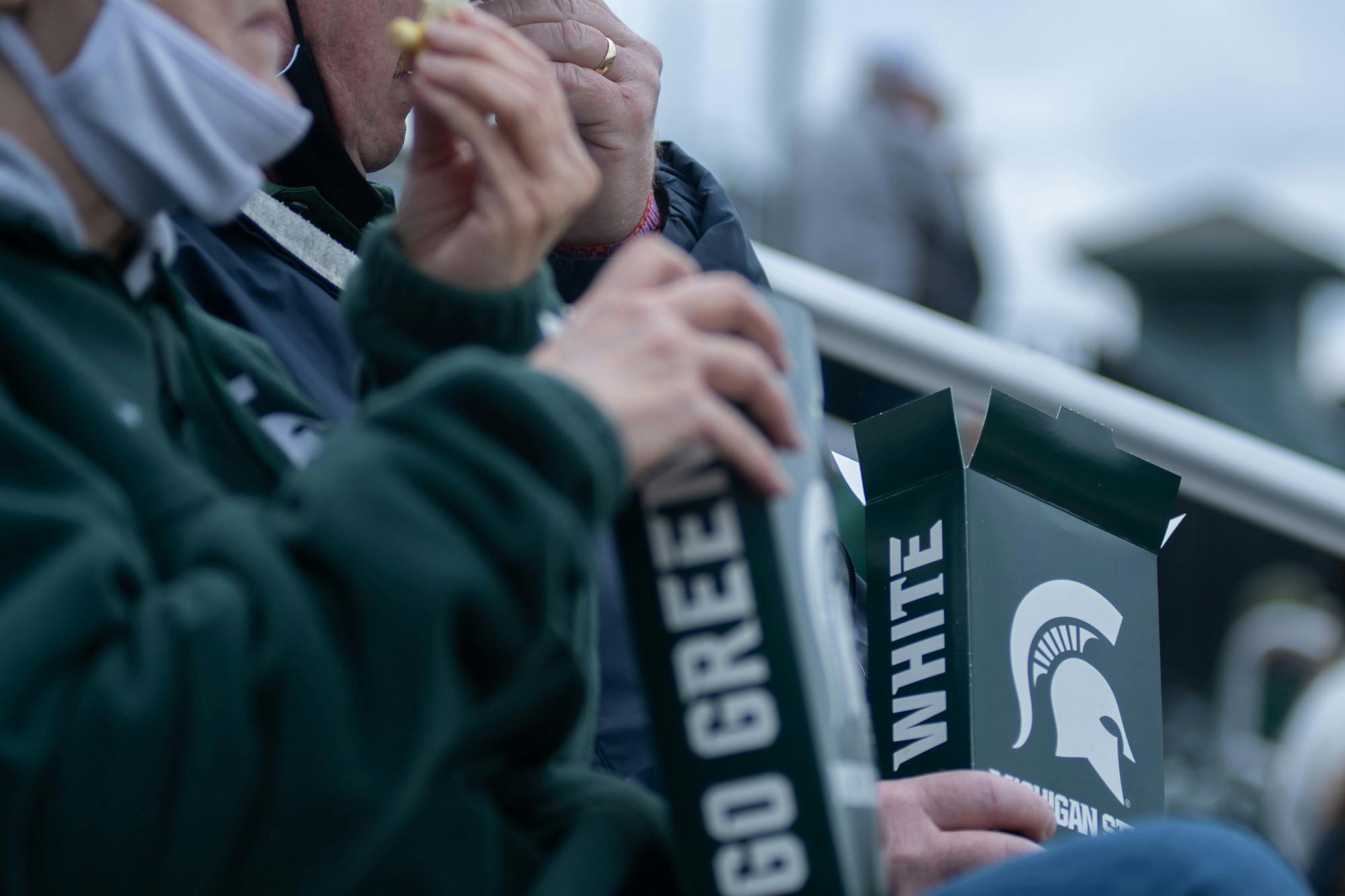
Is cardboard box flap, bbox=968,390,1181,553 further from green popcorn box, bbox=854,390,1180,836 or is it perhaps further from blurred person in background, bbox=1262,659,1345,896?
blurred person in background, bbox=1262,659,1345,896

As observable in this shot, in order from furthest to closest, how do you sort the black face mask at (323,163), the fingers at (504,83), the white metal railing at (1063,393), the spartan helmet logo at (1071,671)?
the white metal railing at (1063,393) < the black face mask at (323,163) < the spartan helmet logo at (1071,671) < the fingers at (504,83)

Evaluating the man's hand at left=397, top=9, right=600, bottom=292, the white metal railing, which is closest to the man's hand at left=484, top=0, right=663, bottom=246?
the white metal railing

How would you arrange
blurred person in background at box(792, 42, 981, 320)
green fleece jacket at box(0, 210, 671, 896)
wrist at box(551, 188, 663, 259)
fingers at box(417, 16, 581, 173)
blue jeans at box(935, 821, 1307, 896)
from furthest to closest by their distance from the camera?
blurred person in background at box(792, 42, 981, 320), wrist at box(551, 188, 663, 259), fingers at box(417, 16, 581, 173), blue jeans at box(935, 821, 1307, 896), green fleece jacket at box(0, 210, 671, 896)

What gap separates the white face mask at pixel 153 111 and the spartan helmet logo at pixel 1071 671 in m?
0.65

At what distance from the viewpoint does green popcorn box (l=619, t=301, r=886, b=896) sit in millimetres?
736

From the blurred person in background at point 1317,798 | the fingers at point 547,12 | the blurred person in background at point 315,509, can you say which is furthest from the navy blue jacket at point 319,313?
the blurred person in background at point 1317,798

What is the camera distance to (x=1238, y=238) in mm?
22172

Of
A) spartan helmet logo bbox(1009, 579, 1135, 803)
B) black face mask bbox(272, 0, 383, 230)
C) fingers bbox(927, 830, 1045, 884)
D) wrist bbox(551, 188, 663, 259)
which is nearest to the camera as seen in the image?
fingers bbox(927, 830, 1045, 884)

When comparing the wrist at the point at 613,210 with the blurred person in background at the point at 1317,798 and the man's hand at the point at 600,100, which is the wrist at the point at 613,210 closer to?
the man's hand at the point at 600,100

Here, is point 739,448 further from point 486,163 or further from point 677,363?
point 486,163

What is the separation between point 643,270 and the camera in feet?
2.72

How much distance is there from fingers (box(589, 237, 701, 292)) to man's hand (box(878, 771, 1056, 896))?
1.41ft

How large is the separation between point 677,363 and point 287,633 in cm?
23

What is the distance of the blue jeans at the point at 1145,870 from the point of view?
29.9 inches
